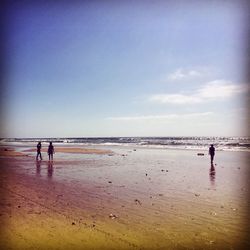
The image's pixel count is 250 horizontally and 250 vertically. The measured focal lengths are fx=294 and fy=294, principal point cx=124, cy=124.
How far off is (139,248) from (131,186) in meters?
7.88

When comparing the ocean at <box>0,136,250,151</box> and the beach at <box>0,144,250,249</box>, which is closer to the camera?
the beach at <box>0,144,250,249</box>

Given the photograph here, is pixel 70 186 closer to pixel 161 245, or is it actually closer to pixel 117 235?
pixel 117 235

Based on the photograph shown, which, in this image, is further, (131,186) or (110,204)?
(131,186)

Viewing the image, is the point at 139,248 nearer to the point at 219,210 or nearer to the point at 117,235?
the point at 117,235

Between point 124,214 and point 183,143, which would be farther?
point 183,143

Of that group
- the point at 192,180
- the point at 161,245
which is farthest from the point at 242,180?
the point at 161,245

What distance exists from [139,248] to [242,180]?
38.1 ft

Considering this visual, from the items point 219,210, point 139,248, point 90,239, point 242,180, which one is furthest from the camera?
point 242,180

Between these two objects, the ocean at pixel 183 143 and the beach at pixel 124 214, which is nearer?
the beach at pixel 124 214

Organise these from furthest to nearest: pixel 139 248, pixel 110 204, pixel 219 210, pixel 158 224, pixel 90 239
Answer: pixel 110 204 → pixel 219 210 → pixel 158 224 → pixel 90 239 → pixel 139 248

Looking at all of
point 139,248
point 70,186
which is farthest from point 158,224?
point 70,186

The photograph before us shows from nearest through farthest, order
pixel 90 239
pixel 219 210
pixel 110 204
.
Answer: pixel 90 239
pixel 219 210
pixel 110 204

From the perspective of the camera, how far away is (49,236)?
7887 mm

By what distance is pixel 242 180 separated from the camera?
55.5ft
